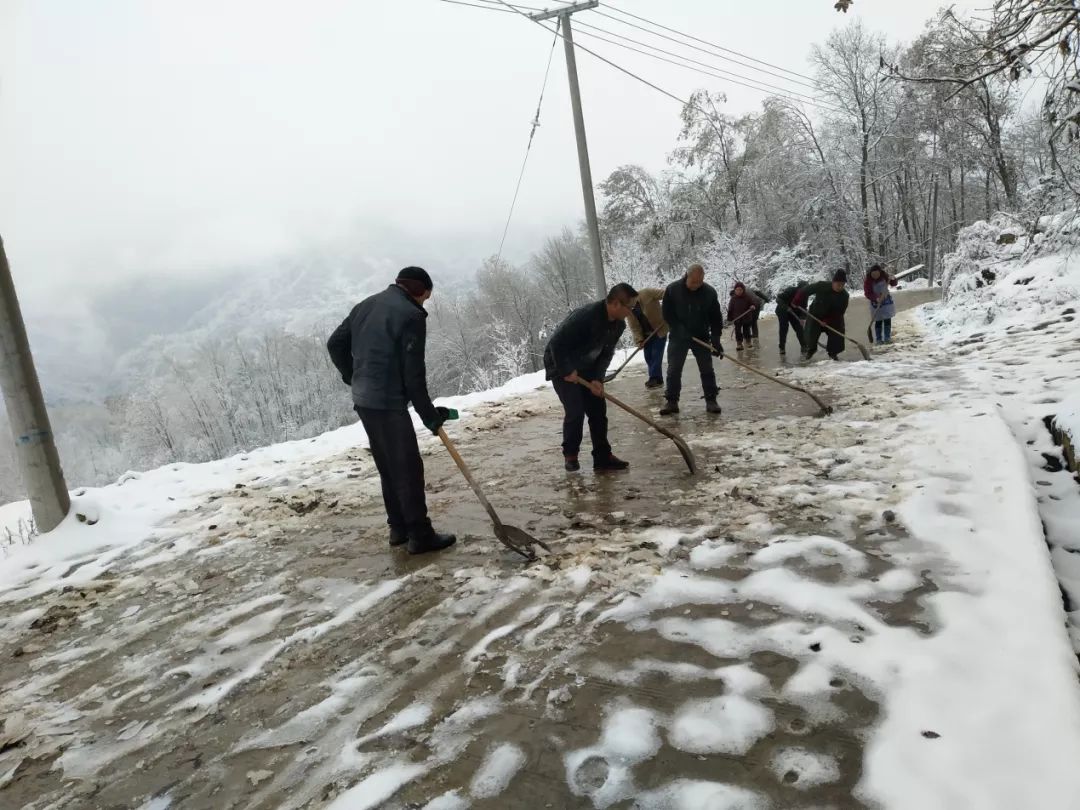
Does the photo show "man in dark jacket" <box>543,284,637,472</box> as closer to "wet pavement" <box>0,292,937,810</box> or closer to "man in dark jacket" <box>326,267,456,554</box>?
"wet pavement" <box>0,292,937,810</box>

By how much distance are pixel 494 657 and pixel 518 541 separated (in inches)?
48.8

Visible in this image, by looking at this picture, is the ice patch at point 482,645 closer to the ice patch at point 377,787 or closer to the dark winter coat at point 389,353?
the ice patch at point 377,787

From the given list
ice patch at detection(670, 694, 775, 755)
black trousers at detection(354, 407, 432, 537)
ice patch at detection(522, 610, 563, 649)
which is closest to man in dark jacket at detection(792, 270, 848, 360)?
black trousers at detection(354, 407, 432, 537)

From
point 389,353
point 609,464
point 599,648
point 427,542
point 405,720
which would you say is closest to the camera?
point 405,720

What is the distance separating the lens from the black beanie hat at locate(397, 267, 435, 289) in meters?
4.30

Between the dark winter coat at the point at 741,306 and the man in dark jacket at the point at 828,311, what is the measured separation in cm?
195

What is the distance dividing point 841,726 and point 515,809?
45.1 inches

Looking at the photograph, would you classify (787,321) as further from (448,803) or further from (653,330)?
(448,803)

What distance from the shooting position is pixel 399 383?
4.18 m

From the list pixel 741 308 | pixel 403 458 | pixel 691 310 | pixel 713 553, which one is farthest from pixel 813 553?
pixel 741 308

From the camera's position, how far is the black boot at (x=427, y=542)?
420cm

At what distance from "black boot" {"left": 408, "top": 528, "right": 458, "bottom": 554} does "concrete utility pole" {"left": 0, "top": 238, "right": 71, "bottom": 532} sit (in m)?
3.55

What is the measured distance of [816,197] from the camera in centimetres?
2805

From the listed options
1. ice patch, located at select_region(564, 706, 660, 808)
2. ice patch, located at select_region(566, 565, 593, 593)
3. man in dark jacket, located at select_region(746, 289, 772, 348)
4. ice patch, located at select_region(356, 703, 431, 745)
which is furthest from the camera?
man in dark jacket, located at select_region(746, 289, 772, 348)
